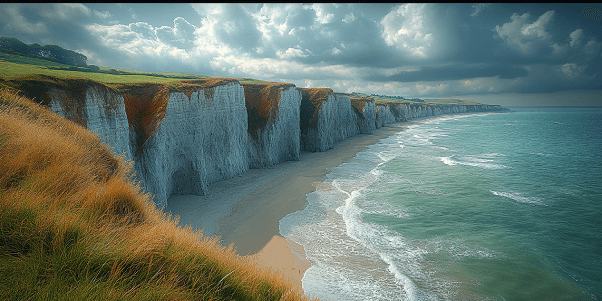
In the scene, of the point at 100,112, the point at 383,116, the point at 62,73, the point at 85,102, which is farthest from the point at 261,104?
the point at 383,116

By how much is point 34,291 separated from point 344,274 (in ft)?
35.7

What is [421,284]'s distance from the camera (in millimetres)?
10844

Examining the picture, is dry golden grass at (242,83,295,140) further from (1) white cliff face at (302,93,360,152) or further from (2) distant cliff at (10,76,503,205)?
(1) white cliff face at (302,93,360,152)

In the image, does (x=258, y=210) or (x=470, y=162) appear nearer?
(x=258, y=210)

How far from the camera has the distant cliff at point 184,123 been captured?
45.8ft

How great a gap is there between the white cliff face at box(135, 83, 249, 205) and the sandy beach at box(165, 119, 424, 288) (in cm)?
133

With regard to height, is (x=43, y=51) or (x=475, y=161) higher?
(x=43, y=51)

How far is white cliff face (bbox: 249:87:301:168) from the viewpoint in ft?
101

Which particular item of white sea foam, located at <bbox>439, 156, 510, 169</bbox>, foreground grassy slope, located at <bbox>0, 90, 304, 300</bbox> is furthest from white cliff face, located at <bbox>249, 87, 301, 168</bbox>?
foreground grassy slope, located at <bbox>0, 90, 304, 300</bbox>

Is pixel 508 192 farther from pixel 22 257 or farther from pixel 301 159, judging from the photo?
pixel 22 257

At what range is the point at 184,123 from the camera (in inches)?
802

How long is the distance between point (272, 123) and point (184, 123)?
501 inches

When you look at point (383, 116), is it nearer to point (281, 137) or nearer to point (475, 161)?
point (475, 161)

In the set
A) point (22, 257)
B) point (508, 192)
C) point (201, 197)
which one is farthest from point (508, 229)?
point (201, 197)
